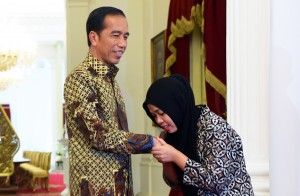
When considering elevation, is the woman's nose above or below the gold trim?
below

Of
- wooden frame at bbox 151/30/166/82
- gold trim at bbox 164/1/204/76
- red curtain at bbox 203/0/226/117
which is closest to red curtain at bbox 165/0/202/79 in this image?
gold trim at bbox 164/1/204/76

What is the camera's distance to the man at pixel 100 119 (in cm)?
219

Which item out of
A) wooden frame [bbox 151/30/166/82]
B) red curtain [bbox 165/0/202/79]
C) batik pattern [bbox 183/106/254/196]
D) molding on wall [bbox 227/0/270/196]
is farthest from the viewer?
wooden frame [bbox 151/30/166/82]

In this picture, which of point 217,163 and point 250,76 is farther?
point 250,76

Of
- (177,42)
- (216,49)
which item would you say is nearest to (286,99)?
(216,49)

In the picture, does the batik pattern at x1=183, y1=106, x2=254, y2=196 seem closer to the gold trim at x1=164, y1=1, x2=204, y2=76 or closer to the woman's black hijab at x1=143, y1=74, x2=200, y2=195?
the woman's black hijab at x1=143, y1=74, x2=200, y2=195

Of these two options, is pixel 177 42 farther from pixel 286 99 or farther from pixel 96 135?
pixel 96 135

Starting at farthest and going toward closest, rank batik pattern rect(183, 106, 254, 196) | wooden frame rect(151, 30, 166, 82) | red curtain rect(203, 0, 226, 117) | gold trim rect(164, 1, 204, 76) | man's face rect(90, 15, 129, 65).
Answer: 1. wooden frame rect(151, 30, 166, 82)
2. gold trim rect(164, 1, 204, 76)
3. red curtain rect(203, 0, 226, 117)
4. man's face rect(90, 15, 129, 65)
5. batik pattern rect(183, 106, 254, 196)

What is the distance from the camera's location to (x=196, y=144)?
2.08m

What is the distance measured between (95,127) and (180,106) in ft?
1.27

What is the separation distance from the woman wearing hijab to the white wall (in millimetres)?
240

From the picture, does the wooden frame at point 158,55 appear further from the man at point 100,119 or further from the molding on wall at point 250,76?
the man at point 100,119

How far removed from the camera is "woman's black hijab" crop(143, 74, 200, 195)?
2010mm

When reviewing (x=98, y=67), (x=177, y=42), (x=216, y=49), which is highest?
(x=177, y=42)
